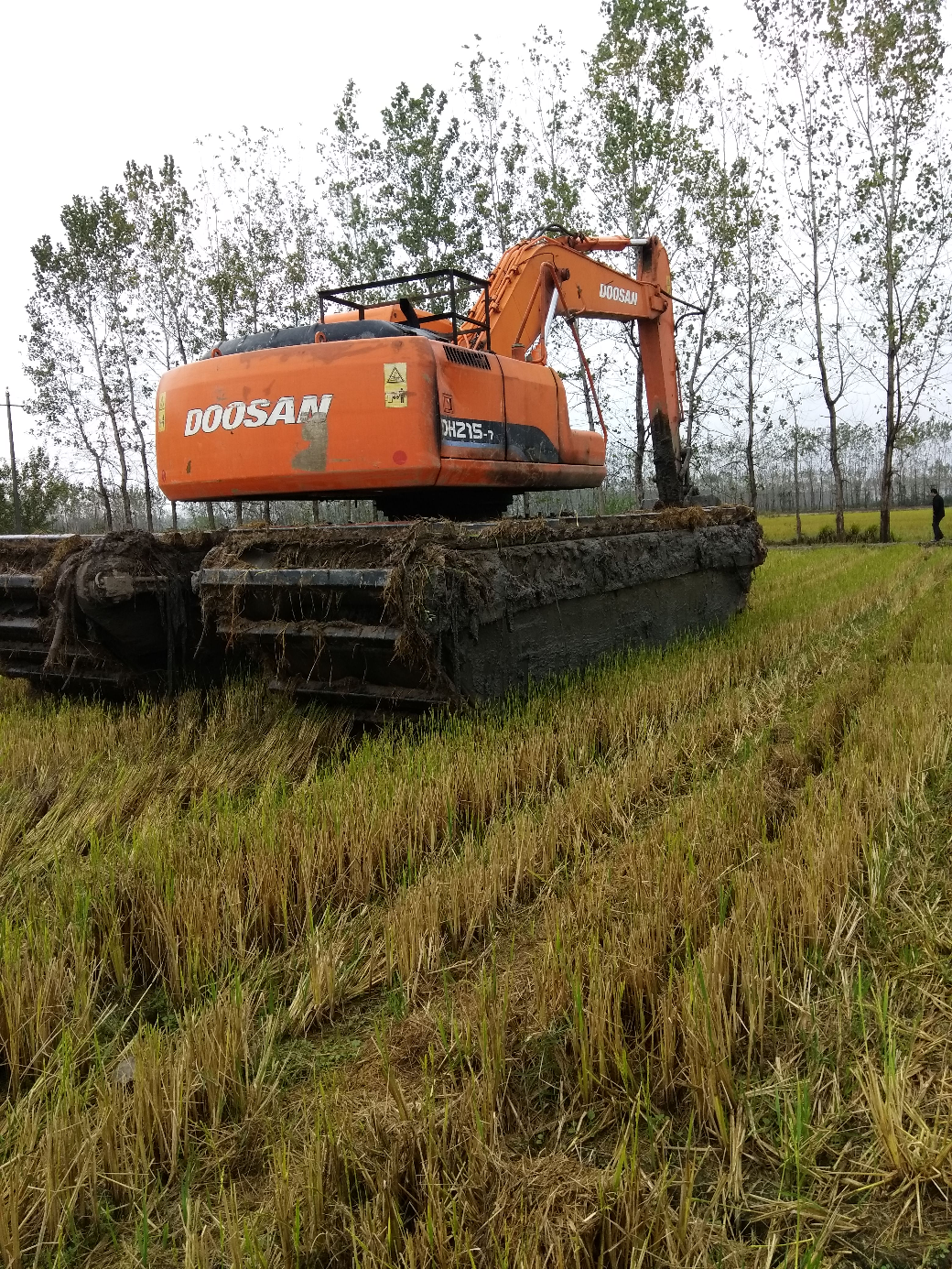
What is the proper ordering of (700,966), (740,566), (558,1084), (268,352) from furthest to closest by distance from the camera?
1. (740,566)
2. (268,352)
3. (700,966)
4. (558,1084)

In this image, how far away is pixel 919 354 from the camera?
2459cm

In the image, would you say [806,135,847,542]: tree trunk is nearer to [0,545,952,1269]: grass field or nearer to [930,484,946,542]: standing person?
[930,484,946,542]: standing person

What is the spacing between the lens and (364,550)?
14.7 feet

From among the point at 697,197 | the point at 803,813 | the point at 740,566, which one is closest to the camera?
the point at 803,813

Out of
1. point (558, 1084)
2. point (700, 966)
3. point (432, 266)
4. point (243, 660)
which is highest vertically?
point (432, 266)

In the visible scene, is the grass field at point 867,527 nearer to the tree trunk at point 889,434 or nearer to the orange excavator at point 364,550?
the tree trunk at point 889,434

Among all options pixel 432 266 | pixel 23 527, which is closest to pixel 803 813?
pixel 432 266

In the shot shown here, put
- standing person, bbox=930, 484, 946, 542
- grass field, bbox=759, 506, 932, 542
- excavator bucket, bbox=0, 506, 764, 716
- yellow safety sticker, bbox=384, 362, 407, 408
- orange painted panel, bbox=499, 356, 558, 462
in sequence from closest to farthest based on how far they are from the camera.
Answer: excavator bucket, bbox=0, 506, 764, 716 → yellow safety sticker, bbox=384, 362, 407, 408 → orange painted panel, bbox=499, 356, 558, 462 → standing person, bbox=930, 484, 946, 542 → grass field, bbox=759, 506, 932, 542

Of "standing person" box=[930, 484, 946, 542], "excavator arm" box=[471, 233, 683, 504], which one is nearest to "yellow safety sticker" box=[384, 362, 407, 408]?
"excavator arm" box=[471, 233, 683, 504]

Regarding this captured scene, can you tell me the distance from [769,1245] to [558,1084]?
0.58 m

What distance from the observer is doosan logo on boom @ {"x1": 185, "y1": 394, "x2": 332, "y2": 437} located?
5258 millimetres

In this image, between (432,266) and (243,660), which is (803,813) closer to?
(243,660)

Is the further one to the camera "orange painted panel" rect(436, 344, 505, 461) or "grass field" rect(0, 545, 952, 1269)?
"orange painted panel" rect(436, 344, 505, 461)

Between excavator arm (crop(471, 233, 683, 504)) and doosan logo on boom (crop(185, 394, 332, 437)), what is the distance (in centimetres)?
173
